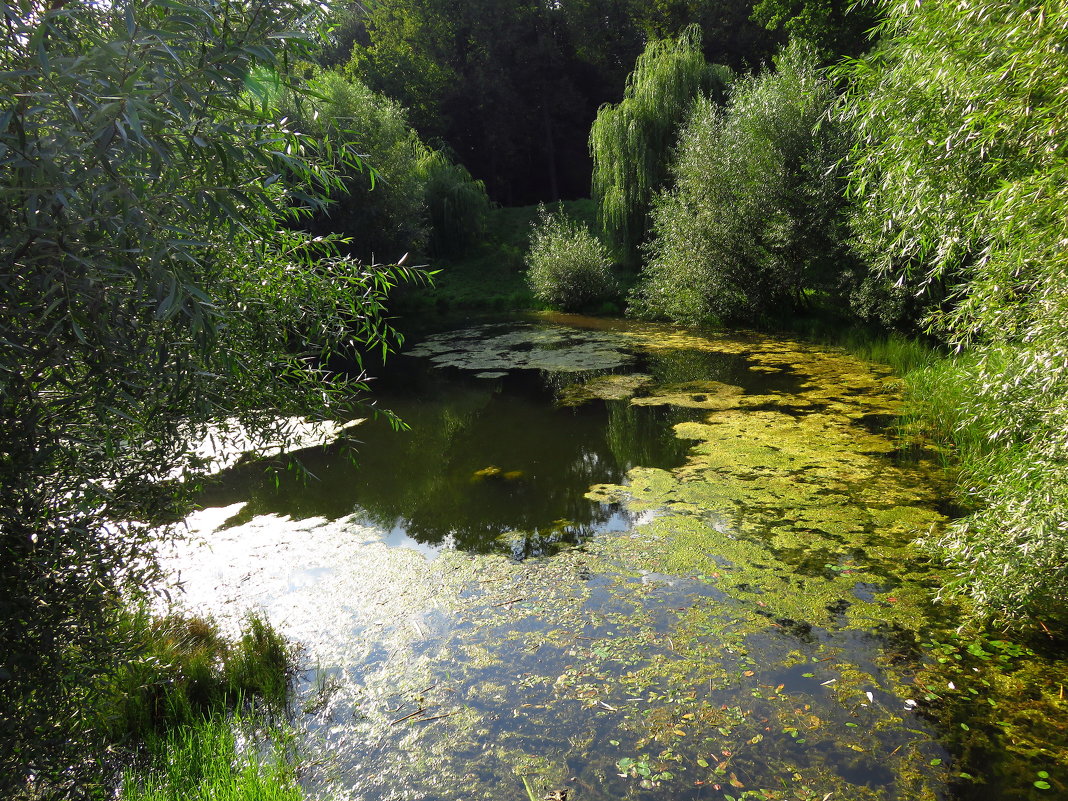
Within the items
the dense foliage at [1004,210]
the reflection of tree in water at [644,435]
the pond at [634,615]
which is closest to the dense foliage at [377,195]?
the reflection of tree in water at [644,435]

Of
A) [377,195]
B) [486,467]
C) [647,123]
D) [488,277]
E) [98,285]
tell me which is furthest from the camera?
[488,277]

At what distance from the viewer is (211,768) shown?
263 cm

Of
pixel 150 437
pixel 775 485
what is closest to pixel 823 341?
pixel 775 485

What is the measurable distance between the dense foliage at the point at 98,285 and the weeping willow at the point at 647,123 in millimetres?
13751

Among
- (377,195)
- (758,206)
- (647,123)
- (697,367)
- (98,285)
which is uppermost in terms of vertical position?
(647,123)

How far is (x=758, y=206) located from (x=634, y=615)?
9.30 m

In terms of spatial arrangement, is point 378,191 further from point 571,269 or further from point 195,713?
point 195,713

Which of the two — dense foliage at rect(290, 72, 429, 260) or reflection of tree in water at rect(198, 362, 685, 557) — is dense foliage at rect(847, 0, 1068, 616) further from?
dense foliage at rect(290, 72, 429, 260)

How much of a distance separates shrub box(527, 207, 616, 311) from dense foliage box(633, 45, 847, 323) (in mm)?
2710

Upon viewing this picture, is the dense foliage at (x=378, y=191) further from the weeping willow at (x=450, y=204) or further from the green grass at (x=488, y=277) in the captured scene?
the green grass at (x=488, y=277)

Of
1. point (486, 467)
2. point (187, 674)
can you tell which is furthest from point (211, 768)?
point (486, 467)

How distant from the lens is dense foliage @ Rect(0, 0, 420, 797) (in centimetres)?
171

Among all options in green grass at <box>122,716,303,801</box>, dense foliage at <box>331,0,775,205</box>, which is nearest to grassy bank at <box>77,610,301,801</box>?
green grass at <box>122,716,303,801</box>

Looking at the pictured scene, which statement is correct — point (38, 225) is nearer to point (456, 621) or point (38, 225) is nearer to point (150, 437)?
point (150, 437)
